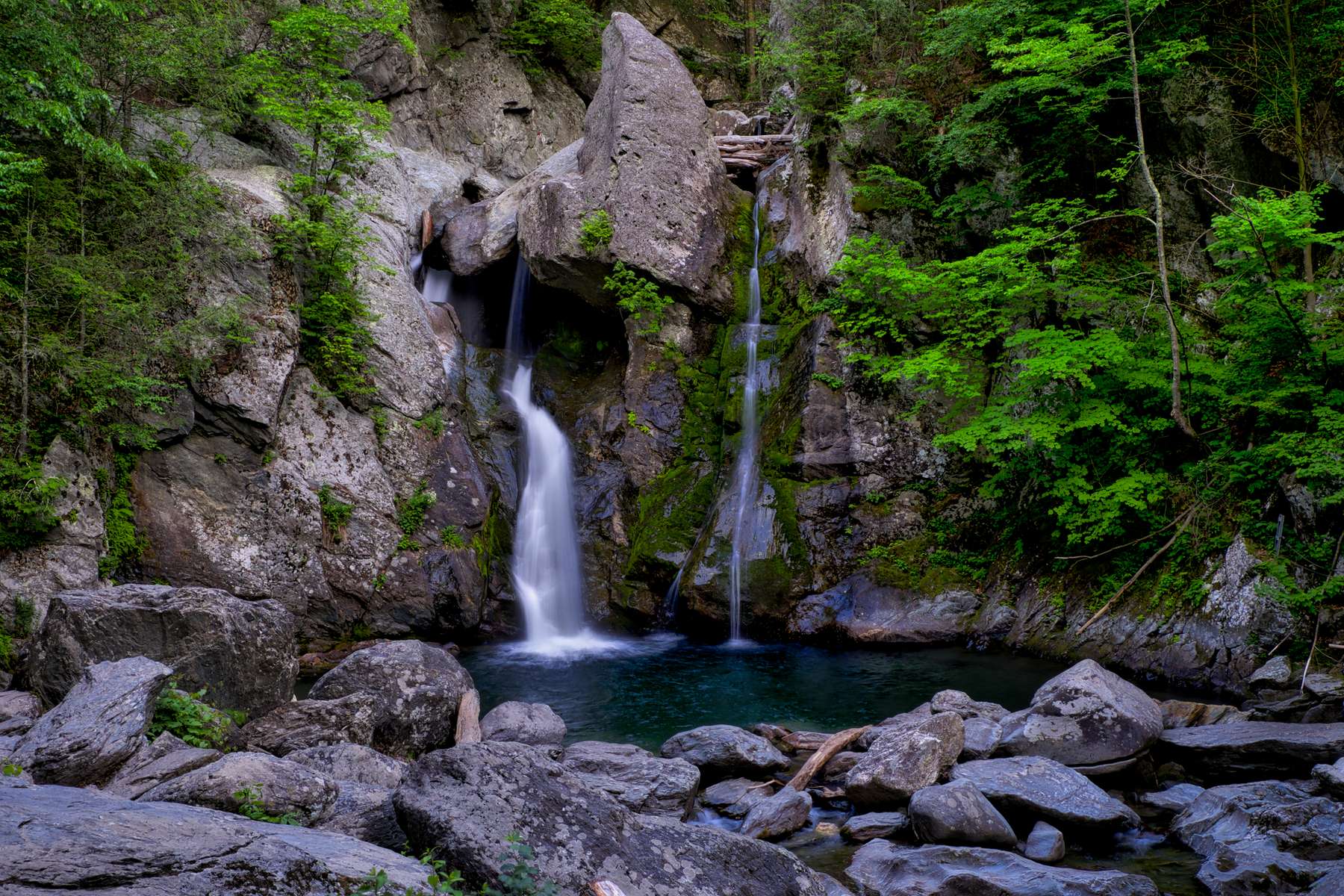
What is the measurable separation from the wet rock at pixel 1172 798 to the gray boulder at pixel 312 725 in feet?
21.1

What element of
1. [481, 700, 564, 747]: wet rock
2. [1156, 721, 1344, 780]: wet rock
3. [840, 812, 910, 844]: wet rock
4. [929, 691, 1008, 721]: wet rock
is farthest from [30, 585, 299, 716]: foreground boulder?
[1156, 721, 1344, 780]: wet rock

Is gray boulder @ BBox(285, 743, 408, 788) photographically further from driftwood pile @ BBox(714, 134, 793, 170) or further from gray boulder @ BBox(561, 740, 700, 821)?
driftwood pile @ BBox(714, 134, 793, 170)

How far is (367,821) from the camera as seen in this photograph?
4.40m

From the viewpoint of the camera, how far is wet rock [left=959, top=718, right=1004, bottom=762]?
23.6 ft

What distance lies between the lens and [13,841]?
271 cm

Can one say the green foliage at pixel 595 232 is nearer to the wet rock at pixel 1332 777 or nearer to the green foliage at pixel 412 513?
the green foliage at pixel 412 513

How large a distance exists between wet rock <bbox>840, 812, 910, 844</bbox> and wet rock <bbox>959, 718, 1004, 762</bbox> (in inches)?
47.5

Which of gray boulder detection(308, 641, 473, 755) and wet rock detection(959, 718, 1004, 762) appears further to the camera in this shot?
wet rock detection(959, 718, 1004, 762)

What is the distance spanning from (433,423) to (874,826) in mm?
10423

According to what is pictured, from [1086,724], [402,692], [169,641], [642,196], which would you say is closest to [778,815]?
[1086,724]

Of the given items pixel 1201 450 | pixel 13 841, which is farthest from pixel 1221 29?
pixel 13 841

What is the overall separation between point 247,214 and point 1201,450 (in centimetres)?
1463

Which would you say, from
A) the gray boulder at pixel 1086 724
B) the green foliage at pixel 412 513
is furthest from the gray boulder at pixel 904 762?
the green foliage at pixel 412 513

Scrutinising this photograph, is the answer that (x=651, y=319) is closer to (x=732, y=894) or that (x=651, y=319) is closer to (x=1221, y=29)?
(x=1221, y=29)
